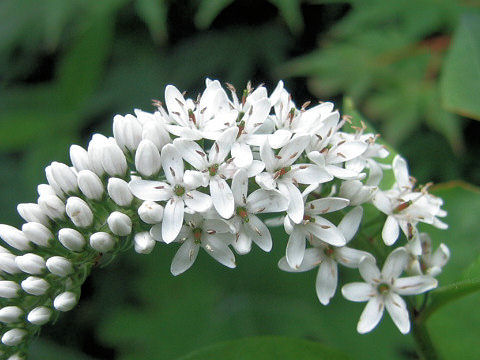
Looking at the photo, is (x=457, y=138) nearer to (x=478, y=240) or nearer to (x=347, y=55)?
(x=347, y=55)

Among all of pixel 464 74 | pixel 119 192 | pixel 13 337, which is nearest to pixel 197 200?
pixel 119 192

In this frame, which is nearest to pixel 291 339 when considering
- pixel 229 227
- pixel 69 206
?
pixel 229 227

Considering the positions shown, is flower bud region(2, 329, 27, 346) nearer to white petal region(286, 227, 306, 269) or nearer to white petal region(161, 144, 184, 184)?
white petal region(161, 144, 184, 184)

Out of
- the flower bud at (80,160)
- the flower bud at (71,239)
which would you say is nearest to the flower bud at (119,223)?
the flower bud at (71,239)

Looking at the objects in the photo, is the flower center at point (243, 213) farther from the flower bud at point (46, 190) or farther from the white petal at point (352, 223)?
the flower bud at point (46, 190)

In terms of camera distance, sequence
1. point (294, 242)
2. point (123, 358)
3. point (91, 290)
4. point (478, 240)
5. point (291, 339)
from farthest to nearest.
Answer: point (91, 290)
point (123, 358)
point (478, 240)
point (291, 339)
point (294, 242)

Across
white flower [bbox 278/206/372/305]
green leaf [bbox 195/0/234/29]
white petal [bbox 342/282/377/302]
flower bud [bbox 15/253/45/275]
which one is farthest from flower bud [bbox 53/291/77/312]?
green leaf [bbox 195/0/234/29]
